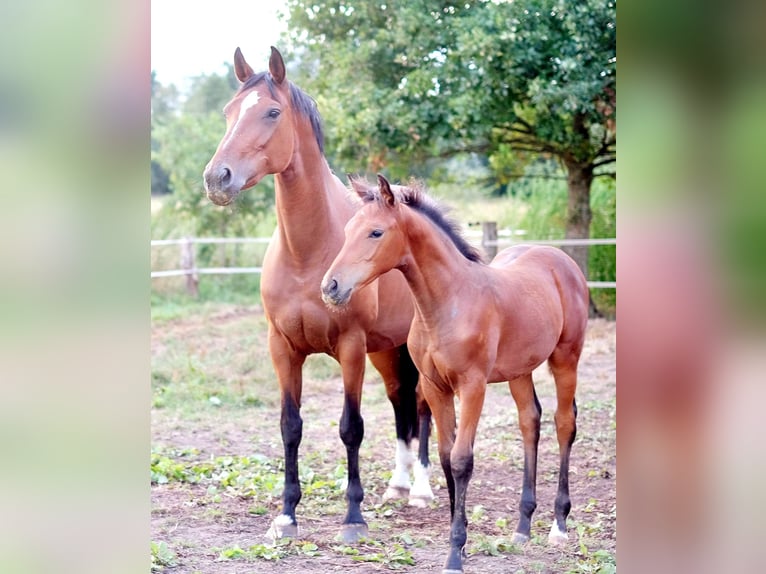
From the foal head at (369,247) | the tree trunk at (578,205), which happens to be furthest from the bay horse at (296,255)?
the tree trunk at (578,205)

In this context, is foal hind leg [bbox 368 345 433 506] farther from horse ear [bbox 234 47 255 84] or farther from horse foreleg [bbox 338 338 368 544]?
horse ear [bbox 234 47 255 84]

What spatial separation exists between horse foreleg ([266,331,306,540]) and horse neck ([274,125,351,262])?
556 millimetres

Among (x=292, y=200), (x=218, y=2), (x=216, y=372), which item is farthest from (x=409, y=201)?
(x=218, y=2)

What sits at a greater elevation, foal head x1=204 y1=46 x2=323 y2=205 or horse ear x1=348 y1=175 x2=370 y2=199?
foal head x1=204 y1=46 x2=323 y2=205

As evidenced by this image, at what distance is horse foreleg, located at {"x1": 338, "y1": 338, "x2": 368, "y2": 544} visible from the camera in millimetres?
4391

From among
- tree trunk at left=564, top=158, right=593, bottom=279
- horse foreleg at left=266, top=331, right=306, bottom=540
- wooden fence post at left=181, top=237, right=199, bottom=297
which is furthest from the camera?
wooden fence post at left=181, top=237, right=199, bottom=297

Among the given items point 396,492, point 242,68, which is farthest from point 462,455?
point 242,68

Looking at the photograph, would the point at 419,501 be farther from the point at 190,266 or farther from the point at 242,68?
the point at 190,266

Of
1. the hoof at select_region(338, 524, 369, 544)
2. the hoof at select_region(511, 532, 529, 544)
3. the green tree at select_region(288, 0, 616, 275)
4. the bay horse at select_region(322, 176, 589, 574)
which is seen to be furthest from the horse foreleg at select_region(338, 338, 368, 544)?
the green tree at select_region(288, 0, 616, 275)

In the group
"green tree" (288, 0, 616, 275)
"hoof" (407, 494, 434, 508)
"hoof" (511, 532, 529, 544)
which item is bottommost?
"hoof" (407, 494, 434, 508)

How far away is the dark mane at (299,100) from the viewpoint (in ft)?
13.7

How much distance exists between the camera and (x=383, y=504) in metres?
5.16
